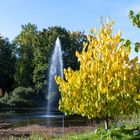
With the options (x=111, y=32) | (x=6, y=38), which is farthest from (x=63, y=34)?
(x=111, y=32)

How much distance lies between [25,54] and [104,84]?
5856cm

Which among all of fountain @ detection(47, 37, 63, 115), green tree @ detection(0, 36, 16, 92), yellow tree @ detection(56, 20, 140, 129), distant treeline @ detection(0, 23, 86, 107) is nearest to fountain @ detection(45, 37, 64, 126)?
fountain @ detection(47, 37, 63, 115)

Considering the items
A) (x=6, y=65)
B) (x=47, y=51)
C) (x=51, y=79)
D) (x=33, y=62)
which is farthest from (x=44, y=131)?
(x=6, y=65)

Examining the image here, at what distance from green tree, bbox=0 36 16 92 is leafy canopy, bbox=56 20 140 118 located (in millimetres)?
51937

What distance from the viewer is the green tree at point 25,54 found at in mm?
63062

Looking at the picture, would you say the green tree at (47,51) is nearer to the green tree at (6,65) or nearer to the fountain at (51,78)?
the fountain at (51,78)

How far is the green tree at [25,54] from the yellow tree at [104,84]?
51.1 m

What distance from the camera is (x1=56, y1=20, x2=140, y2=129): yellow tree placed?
11234 millimetres

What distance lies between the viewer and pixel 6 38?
243ft

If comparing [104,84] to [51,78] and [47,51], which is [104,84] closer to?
[51,78]

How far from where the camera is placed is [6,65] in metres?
67.8

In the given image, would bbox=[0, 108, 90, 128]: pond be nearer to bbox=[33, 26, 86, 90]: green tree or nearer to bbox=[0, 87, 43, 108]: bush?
bbox=[0, 87, 43, 108]: bush

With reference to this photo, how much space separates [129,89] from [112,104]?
1.98 feet

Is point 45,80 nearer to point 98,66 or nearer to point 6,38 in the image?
point 6,38
